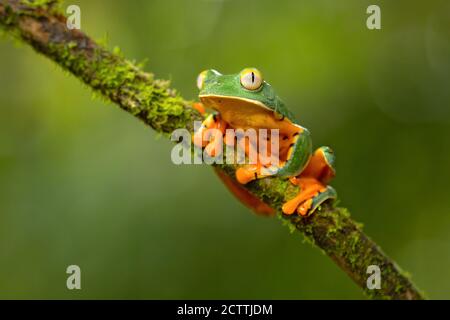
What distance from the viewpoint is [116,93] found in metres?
2.66

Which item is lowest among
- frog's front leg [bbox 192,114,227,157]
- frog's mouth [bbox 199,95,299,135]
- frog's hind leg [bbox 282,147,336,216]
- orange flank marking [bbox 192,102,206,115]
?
frog's hind leg [bbox 282,147,336,216]

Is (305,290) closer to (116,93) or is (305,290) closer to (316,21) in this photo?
(316,21)

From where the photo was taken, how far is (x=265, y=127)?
2.82m

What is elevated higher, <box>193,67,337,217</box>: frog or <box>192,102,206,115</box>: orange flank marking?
<box>192,102,206,115</box>: orange flank marking

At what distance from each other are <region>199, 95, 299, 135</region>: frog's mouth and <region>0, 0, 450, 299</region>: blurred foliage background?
1.86m

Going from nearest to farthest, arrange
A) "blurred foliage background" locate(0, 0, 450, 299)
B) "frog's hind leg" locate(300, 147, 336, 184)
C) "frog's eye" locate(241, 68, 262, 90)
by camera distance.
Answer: "frog's eye" locate(241, 68, 262, 90)
"frog's hind leg" locate(300, 147, 336, 184)
"blurred foliage background" locate(0, 0, 450, 299)

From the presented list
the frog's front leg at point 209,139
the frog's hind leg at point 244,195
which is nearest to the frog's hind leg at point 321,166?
the frog's hind leg at point 244,195

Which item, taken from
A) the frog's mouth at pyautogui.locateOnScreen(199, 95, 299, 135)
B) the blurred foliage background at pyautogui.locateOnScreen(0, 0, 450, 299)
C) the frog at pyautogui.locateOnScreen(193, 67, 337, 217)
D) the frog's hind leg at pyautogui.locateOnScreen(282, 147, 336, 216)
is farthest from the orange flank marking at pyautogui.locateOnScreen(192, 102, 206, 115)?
the blurred foliage background at pyautogui.locateOnScreen(0, 0, 450, 299)

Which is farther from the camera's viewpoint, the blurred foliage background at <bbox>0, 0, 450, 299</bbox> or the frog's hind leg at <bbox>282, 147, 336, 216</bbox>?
the blurred foliage background at <bbox>0, 0, 450, 299</bbox>

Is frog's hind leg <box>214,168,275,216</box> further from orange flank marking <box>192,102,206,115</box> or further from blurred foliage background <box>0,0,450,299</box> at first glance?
blurred foliage background <box>0,0,450,299</box>

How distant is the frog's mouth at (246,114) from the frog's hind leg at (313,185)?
23 cm

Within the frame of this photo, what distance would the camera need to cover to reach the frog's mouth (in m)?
2.65

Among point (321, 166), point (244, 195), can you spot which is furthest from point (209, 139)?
point (321, 166)

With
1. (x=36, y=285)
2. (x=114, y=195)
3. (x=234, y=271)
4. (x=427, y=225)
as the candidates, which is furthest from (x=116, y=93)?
(x=427, y=225)
